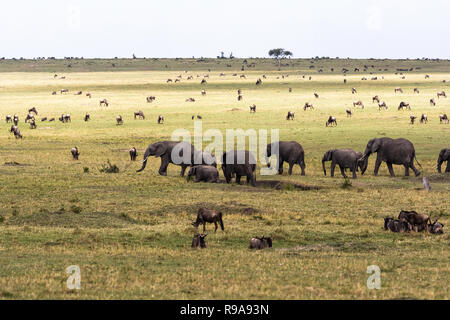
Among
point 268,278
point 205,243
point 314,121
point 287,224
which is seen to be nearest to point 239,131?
point 314,121

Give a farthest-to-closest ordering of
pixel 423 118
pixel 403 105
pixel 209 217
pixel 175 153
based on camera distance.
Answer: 1. pixel 403 105
2. pixel 423 118
3. pixel 175 153
4. pixel 209 217

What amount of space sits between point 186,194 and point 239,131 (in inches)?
1056

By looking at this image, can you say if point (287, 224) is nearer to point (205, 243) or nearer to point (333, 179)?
point (205, 243)

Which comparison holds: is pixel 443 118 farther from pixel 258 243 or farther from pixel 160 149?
pixel 258 243

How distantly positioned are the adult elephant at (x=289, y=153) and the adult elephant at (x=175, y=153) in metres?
3.89

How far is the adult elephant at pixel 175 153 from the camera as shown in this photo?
33594 mm

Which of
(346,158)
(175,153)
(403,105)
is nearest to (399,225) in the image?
(346,158)

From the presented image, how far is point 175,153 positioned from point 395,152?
9.37 meters

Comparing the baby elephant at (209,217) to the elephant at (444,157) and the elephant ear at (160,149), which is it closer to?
the elephant ear at (160,149)

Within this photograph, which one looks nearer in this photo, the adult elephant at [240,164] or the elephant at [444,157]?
the adult elephant at [240,164]

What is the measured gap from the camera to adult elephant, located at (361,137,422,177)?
34.3 meters

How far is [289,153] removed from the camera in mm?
34969

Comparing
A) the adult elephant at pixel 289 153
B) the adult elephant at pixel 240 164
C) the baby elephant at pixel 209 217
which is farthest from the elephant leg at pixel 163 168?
the baby elephant at pixel 209 217

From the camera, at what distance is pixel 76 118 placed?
68688 mm
